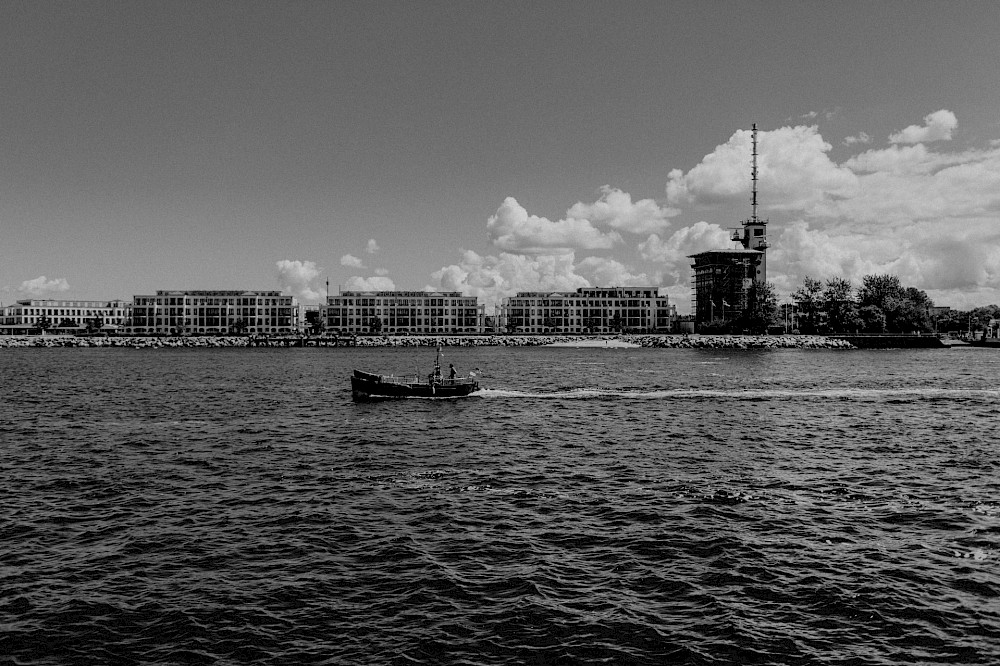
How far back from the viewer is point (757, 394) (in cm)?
7050

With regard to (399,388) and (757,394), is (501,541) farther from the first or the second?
(757,394)

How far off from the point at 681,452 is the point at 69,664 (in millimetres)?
29879

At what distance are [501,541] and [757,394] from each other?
171ft

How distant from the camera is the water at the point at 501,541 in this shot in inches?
683

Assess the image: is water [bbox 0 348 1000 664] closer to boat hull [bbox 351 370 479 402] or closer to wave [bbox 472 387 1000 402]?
boat hull [bbox 351 370 479 402]

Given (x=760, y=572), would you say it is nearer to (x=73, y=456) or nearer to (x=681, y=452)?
(x=681, y=452)

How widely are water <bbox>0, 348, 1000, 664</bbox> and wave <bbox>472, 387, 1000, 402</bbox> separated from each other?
1607 centimetres

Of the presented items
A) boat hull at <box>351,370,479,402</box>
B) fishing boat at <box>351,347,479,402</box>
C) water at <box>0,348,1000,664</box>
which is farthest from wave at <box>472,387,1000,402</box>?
water at <box>0,348,1000,664</box>

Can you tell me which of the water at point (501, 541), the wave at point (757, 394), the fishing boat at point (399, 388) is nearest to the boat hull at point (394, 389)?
the fishing boat at point (399, 388)

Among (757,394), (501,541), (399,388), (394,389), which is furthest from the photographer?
(757,394)

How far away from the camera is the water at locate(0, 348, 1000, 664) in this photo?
17.3 m

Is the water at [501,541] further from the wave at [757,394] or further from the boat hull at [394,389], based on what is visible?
the wave at [757,394]

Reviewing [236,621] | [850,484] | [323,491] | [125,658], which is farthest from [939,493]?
[125,658]

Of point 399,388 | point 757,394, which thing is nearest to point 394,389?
point 399,388
